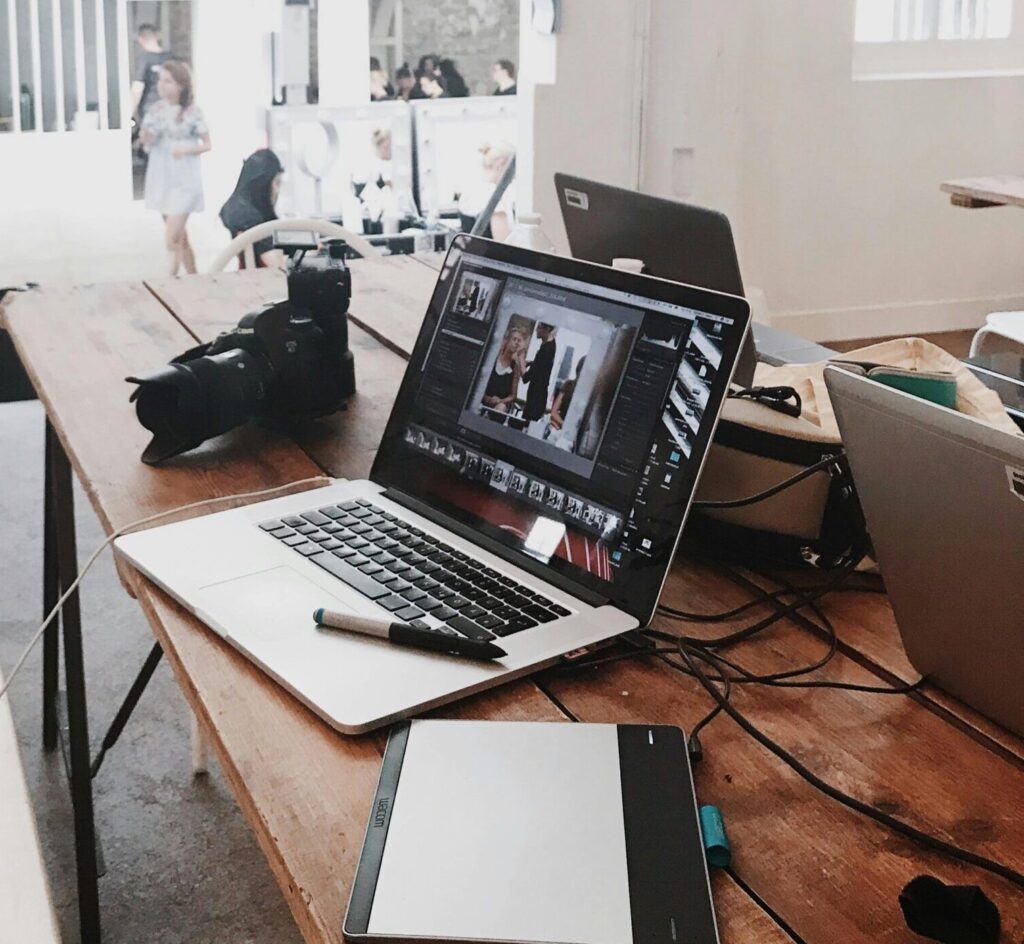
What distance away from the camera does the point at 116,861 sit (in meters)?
1.79

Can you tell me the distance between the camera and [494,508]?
1.05 metres

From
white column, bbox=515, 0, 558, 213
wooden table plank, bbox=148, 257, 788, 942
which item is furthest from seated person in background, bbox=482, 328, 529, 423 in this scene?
white column, bbox=515, 0, 558, 213

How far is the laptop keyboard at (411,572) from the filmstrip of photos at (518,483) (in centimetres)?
7

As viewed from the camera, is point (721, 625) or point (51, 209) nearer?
point (721, 625)

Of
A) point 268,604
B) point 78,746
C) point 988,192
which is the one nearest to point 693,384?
point 268,604

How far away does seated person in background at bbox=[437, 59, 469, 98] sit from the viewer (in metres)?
4.30

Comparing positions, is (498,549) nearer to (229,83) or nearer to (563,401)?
(563,401)

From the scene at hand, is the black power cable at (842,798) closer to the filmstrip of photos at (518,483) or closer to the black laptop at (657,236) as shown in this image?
the filmstrip of photos at (518,483)

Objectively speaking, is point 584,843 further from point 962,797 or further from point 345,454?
point 345,454


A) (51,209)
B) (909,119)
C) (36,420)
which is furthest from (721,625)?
(909,119)

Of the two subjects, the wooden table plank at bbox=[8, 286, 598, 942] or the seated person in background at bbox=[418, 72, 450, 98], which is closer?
the wooden table plank at bbox=[8, 286, 598, 942]

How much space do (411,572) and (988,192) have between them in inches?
110

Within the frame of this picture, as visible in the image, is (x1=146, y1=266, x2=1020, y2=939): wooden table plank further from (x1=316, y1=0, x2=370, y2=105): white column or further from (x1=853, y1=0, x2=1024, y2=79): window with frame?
(x1=853, y1=0, x2=1024, y2=79): window with frame

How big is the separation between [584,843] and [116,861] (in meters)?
1.33
